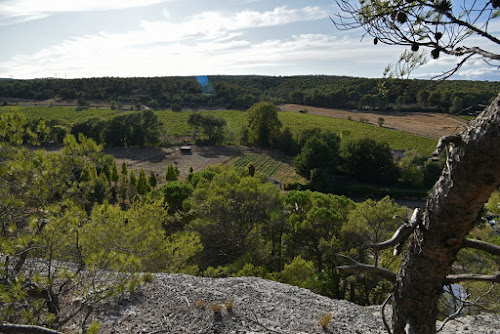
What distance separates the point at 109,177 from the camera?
31.4 m

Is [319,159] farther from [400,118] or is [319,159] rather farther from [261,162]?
[400,118]

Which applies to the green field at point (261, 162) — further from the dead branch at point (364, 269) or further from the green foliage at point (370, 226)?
the dead branch at point (364, 269)

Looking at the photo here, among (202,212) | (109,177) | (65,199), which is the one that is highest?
(65,199)

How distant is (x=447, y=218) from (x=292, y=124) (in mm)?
58866

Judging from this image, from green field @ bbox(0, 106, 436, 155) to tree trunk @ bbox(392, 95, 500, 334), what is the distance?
113ft

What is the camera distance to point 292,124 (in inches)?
2383

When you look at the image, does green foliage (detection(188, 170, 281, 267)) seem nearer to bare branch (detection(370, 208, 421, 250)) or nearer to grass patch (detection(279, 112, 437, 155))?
bare branch (detection(370, 208, 421, 250))

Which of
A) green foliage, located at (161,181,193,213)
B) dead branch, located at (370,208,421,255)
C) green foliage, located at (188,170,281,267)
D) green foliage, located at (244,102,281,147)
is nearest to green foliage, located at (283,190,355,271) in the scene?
green foliage, located at (188,170,281,267)

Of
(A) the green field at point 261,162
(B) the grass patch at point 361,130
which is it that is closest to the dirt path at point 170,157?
(A) the green field at point 261,162

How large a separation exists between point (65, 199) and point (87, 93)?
327ft

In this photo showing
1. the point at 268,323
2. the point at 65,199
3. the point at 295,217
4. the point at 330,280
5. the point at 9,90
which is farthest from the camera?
the point at 9,90

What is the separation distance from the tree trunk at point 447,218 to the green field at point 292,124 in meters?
34.6

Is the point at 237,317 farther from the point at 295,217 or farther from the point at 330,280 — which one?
the point at 295,217

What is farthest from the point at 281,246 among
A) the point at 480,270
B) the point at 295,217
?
the point at 480,270
